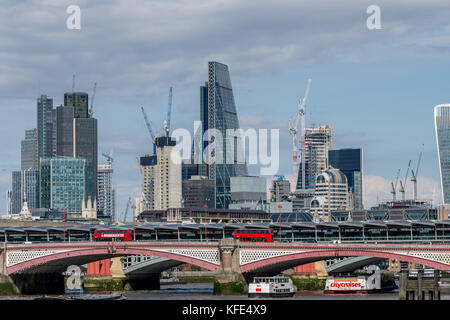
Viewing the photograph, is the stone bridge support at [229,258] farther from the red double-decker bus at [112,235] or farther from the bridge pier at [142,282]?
the bridge pier at [142,282]

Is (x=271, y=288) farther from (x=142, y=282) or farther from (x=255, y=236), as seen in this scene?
(x=142, y=282)

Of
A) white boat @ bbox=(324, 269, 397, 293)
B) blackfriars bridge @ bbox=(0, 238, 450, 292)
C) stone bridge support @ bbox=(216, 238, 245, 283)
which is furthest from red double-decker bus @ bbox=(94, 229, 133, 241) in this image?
white boat @ bbox=(324, 269, 397, 293)

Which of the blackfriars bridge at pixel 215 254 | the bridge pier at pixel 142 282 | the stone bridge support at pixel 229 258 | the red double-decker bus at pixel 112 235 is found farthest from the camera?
the bridge pier at pixel 142 282

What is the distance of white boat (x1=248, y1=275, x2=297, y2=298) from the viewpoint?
11375 cm

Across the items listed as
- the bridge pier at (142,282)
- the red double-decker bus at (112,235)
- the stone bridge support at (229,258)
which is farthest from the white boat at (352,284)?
the bridge pier at (142,282)

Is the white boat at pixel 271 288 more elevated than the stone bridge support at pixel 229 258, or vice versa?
the stone bridge support at pixel 229 258


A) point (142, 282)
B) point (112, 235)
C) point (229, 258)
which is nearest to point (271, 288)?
point (229, 258)

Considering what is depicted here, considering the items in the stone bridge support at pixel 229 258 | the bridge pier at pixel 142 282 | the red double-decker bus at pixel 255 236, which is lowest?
the bridge pier at pixel 142 282

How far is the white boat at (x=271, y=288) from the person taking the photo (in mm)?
113750

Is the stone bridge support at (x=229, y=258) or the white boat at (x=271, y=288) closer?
the white boat at (x=271, y=288)

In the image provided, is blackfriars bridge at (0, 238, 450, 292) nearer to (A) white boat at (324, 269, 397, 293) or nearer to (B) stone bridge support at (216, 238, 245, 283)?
(B) stone bridge support at (216, 238, 245, 283)

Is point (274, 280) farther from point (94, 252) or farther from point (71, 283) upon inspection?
point (71, 283)
